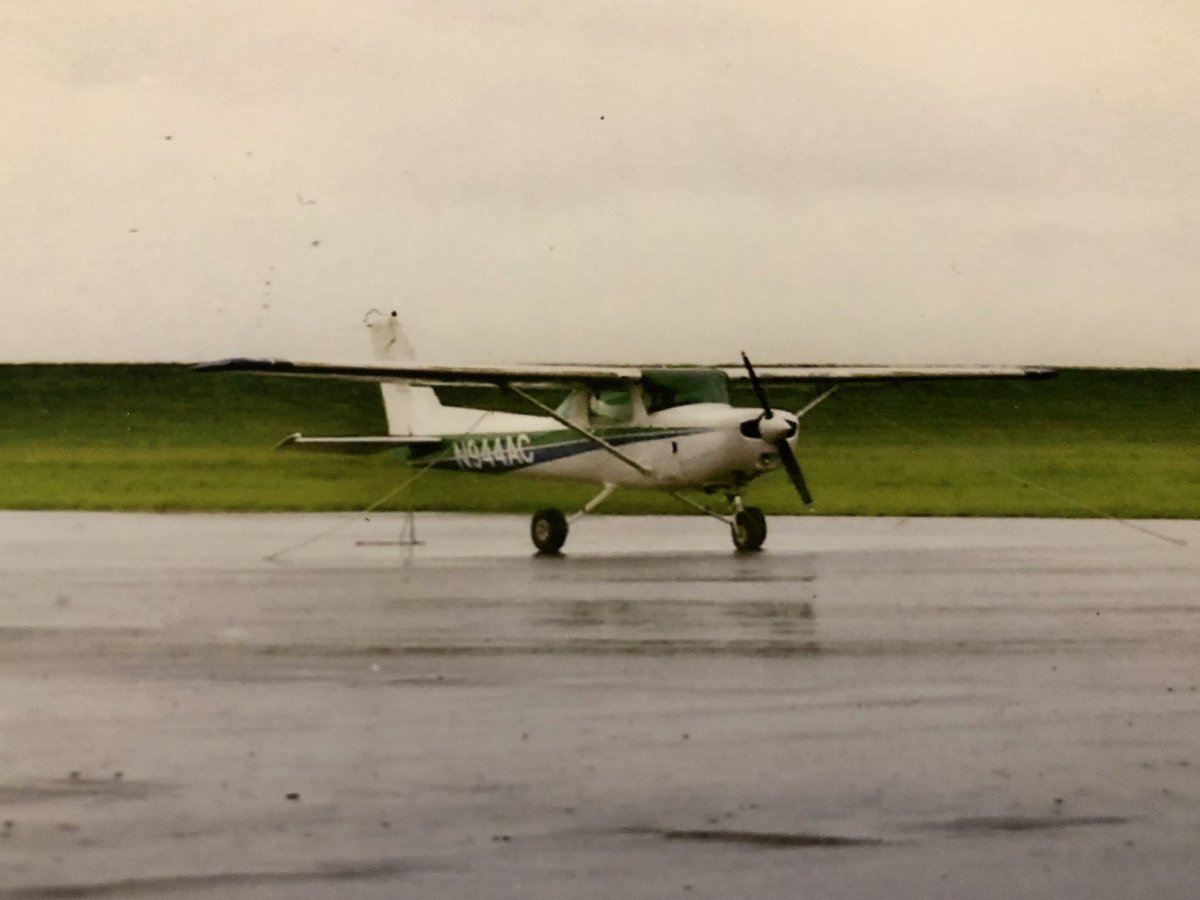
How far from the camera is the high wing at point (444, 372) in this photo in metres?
20.7

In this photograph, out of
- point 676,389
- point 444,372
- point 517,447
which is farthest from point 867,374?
point 444,372

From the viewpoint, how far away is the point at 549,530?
23328 mm

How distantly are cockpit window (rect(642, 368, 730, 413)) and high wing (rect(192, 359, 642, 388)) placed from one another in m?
0.20

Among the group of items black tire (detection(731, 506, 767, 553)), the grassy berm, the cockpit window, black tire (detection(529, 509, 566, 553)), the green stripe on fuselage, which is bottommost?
black tire (detection(731, 506, 767, 553))

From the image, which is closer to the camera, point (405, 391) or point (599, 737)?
point (599, 737)

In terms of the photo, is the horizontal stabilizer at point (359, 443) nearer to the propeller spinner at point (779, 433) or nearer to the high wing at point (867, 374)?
the high wing at point (867, 374)

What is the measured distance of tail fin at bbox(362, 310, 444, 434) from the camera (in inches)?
1133

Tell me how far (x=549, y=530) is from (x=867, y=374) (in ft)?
16.9

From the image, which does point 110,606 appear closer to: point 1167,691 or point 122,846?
point 1167,691

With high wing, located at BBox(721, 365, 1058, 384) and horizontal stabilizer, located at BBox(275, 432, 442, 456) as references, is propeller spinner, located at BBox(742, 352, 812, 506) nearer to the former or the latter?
high wing, located at BBox(721, 365, 1058, 384)

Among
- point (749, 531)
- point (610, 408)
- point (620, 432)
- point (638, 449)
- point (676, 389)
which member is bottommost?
point (749, 531)

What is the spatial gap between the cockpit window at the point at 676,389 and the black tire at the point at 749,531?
1902mm

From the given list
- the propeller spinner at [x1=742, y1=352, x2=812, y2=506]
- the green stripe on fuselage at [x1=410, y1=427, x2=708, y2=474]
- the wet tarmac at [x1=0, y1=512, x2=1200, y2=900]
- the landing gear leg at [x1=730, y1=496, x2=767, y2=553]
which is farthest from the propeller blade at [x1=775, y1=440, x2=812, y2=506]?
the wet tarmac at [x1=0, y1=512, x2=1200, y2=900]

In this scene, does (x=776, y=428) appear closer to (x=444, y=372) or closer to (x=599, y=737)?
(x=444, y=372)
